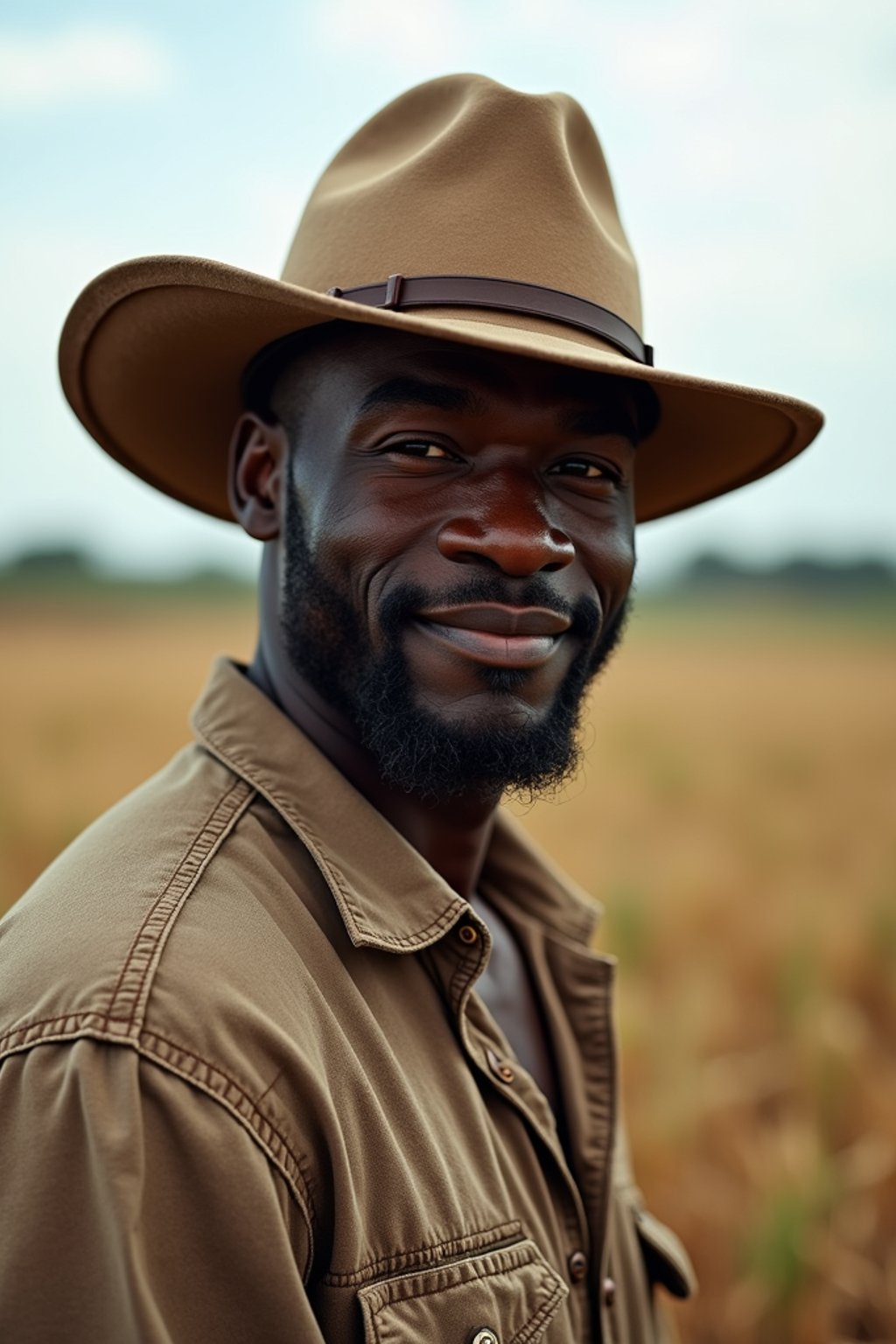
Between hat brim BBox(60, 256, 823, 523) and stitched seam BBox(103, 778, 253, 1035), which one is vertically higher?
hat brim BBox(60, 256, 823, 523)

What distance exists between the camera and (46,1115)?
1.34 m

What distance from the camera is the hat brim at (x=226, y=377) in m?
1.84

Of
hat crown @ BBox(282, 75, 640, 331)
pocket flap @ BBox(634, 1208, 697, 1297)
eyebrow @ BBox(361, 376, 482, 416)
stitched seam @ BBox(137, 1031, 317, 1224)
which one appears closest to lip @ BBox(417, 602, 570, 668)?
eyebrow @ BBox(361, 376, 482, 416)

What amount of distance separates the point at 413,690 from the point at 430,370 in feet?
1.56

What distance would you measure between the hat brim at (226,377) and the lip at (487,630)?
1.21 feet

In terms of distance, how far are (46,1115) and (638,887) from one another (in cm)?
532

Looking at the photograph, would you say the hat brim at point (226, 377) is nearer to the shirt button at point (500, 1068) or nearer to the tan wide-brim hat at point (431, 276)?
the tan wide-brim hat at point (431, 276)

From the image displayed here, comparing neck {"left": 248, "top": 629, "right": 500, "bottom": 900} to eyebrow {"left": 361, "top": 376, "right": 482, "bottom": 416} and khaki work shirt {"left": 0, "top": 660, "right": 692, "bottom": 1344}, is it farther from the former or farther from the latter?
eyebrow {"left": 361, "top": 376, "right": 482, "bottom": 416}

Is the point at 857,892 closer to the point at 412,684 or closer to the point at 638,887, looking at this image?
the point at 638,887

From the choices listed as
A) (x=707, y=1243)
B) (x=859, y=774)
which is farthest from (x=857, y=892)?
(x=707, y=1243)

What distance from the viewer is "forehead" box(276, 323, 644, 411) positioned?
190 centimetres

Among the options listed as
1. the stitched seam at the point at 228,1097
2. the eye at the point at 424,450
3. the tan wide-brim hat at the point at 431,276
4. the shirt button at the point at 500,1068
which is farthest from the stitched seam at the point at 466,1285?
the tan wide-brim hat at the point at 431,276

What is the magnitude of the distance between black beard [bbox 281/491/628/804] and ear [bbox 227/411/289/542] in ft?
0.31

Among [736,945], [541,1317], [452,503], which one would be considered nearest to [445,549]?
[452,503]
